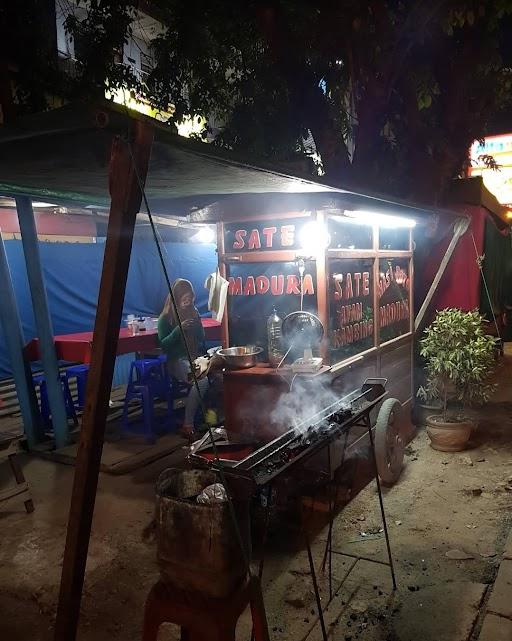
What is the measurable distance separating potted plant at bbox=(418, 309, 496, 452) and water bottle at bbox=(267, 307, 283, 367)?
2.69 m

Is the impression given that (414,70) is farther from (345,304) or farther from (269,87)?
(345,304)

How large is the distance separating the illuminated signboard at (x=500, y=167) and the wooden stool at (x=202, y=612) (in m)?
13.9

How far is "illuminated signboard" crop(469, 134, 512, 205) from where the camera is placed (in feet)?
45.1

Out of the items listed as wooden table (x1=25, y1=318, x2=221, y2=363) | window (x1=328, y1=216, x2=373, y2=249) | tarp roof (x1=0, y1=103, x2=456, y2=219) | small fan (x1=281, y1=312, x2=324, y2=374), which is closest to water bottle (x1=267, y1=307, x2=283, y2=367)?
small fan (x1=281, y1=312, x2=324, y2=374)

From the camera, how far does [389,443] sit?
6.31 meters

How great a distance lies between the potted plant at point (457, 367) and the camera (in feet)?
23.3

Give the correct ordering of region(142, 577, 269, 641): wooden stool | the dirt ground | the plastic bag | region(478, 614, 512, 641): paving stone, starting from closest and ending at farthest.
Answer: region(142, 577, 269, 641): wooden stool, the plastic bag, region(478, 614, 512, 641): paving stone, the dirt ground

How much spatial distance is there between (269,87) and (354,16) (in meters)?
3.03

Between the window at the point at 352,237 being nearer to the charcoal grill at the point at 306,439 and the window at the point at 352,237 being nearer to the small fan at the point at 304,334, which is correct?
the small fan at the point at 304,334

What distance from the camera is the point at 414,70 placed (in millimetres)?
9164

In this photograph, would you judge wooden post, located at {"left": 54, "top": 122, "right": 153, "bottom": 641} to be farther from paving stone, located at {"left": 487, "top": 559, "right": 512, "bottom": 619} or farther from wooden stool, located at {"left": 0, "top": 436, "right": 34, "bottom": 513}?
wooden stool, located at {"left": 0, "top": 436, "right": 34, "bottom": 513}

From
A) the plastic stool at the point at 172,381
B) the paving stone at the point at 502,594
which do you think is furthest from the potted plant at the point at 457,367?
the plastic stool at the point at 172,381

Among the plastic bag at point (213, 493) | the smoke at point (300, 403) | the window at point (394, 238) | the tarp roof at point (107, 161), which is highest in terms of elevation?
the tarp roof at point (107, 161)

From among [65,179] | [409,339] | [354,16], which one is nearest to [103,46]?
[354,16]
